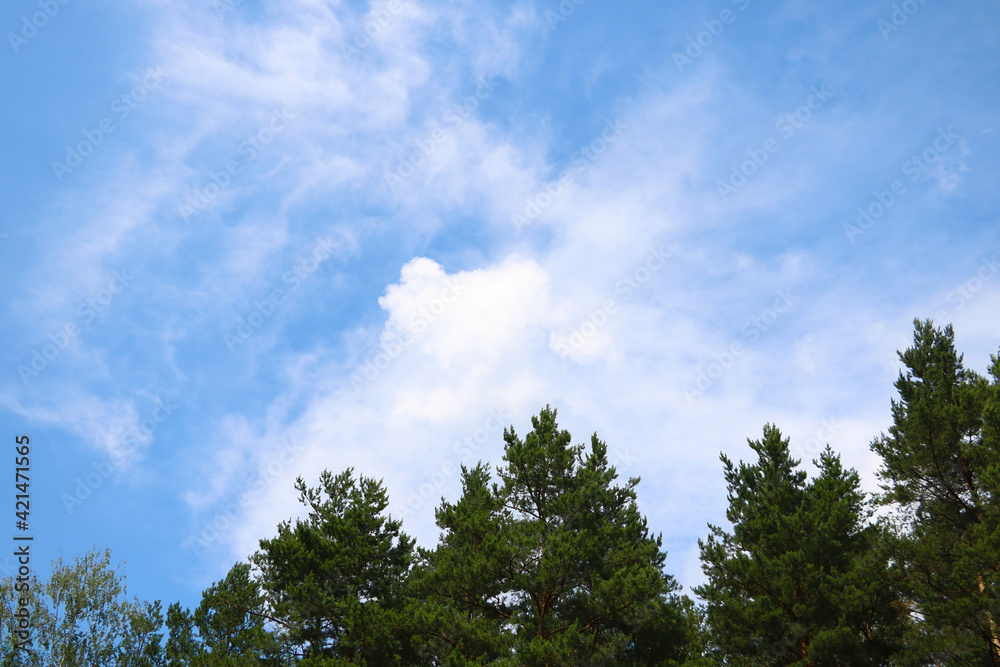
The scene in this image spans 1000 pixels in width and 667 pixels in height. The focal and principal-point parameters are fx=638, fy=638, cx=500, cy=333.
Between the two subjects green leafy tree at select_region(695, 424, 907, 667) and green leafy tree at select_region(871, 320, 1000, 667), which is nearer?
green leafy tree at select_region(871, 320, 1000, 667)

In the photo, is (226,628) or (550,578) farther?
(226,628)

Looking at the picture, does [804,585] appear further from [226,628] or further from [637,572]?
[226,628]

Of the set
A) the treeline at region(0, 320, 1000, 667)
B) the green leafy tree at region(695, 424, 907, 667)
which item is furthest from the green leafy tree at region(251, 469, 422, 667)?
the green leafy tree at region(695, 424, 907, 667)

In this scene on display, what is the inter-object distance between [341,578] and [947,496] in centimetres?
2077

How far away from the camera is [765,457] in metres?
26.1

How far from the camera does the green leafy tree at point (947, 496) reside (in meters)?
17.8

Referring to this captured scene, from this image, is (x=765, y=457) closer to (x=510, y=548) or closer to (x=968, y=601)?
(x=968, y=601)

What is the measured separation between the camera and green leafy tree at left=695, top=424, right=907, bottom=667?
20781 millimetres

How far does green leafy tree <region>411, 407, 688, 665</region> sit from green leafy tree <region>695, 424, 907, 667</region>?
2.38 m

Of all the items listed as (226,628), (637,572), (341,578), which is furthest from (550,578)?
(226,628)

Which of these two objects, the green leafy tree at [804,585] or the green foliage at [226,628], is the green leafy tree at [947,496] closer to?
the green leafy tree at [804,585]

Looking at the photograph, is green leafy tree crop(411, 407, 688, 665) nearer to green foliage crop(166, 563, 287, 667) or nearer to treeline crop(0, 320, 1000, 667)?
treeline crop(0, 320, 1000, 667)

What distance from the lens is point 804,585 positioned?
21531mm

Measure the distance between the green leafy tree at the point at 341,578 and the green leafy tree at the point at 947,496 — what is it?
53.2 ft
